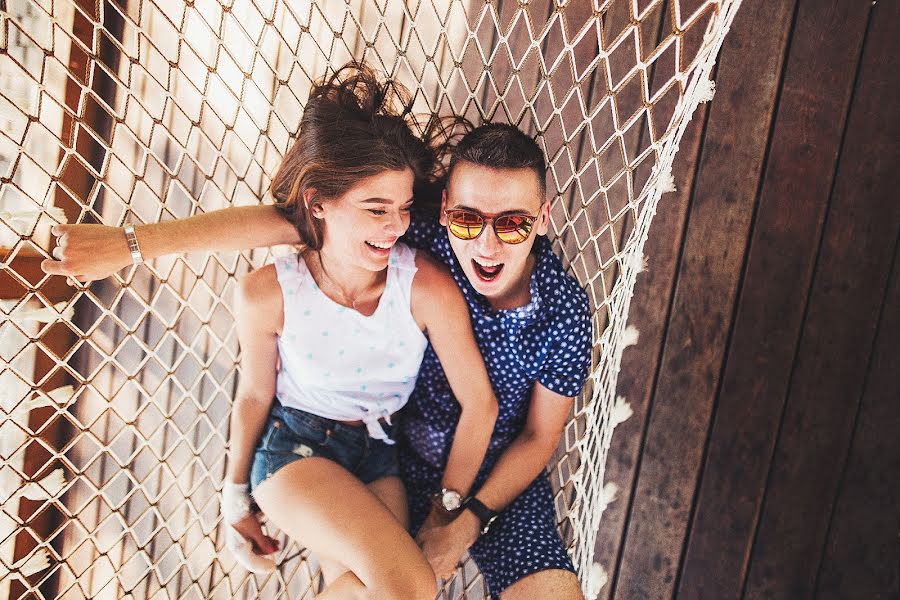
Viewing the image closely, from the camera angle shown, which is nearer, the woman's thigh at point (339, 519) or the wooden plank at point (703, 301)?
the woman's thigh at point (339, 519)

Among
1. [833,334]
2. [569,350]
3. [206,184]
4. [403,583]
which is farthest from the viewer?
[833,334]

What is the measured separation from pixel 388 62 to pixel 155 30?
62 centimetres

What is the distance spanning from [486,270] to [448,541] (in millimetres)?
412

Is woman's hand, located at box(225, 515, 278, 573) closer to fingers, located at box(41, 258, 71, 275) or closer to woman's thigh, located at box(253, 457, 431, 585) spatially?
woman's thigh, located at box(253, 457, 431, 585)

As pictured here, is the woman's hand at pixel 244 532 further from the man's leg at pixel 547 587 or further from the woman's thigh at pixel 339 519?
the man's leg at pixel 547 587

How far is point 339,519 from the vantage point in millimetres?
899

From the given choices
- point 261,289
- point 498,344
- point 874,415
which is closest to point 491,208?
point 498,344

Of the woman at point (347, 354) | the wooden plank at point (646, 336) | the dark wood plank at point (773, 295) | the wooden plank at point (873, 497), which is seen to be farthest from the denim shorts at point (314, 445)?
the wooden plank at point (873, 497)

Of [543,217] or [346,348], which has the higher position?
[543,217]

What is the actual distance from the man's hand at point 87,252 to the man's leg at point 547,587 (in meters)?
0.75

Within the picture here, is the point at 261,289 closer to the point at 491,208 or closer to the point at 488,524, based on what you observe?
the point at 491,208

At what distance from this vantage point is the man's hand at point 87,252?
895 millimetres

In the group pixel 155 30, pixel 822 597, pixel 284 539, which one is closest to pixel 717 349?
pixel 822 597

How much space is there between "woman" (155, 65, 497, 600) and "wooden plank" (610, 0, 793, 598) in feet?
2.07
